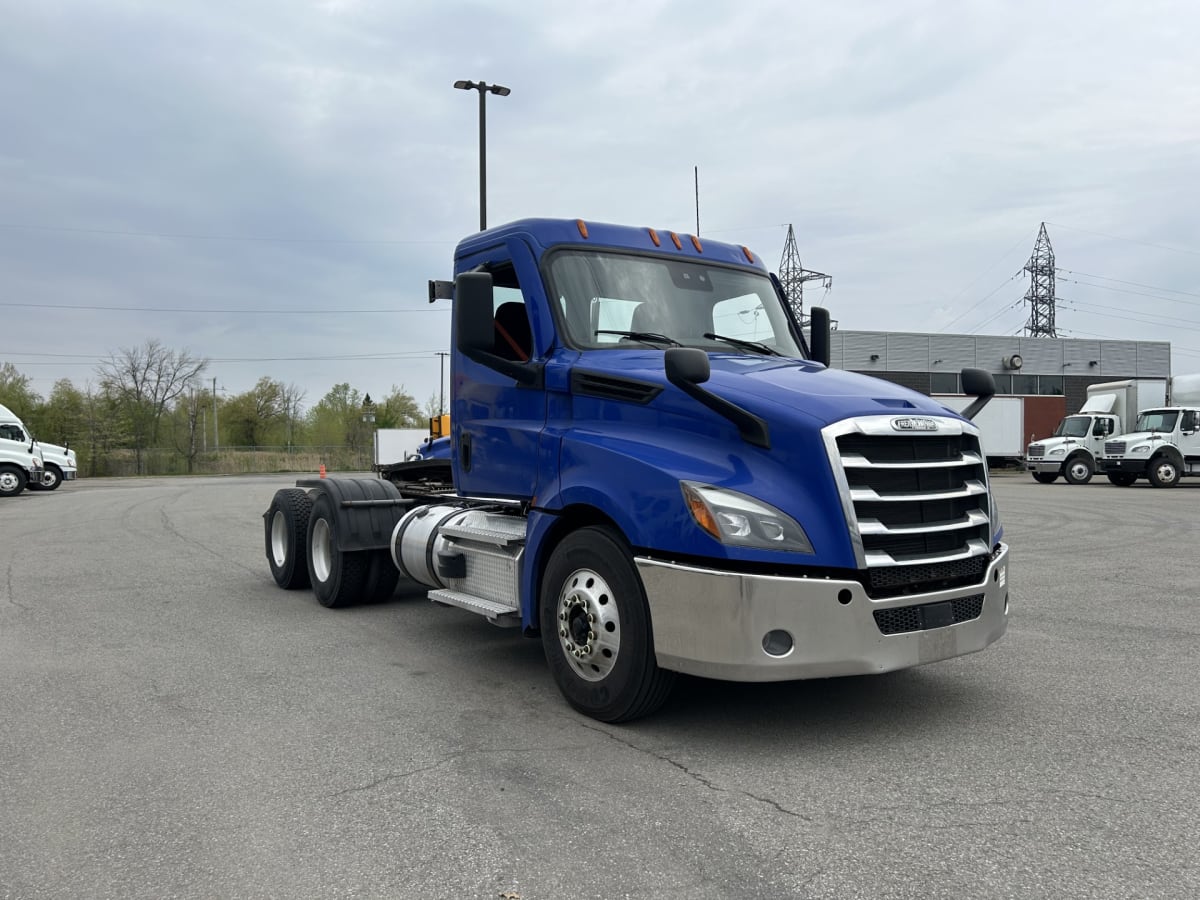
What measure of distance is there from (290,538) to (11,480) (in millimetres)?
25059

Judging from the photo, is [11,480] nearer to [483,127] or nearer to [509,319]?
[483,127]

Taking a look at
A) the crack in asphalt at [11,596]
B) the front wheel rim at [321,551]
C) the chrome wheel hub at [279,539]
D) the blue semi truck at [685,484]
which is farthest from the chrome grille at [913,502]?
the crack in asphalt at [11,596]

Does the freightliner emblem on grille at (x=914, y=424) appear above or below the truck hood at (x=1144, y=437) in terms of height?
above

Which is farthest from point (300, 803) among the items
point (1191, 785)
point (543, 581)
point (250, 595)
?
point (250, 595)

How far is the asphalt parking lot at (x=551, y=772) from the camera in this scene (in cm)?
308

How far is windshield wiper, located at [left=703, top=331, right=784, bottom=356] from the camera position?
5.57m

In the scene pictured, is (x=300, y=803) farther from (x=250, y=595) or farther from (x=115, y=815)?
(x=250, y=595)

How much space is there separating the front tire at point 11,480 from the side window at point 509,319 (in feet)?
93.8

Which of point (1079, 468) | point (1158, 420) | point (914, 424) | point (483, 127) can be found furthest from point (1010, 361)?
point (914, 424)

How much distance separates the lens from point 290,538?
878 centimetres

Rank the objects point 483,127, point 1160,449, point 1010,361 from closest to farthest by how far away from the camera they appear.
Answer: point 483,127
point 1160,449
point 1010,361

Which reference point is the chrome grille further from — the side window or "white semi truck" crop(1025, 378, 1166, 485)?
"white semi truck" crop(1025, 378, 1166, 485)

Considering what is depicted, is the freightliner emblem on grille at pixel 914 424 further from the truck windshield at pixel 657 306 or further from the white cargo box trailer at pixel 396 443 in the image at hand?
the white cargo box trailer at pixel 396 443

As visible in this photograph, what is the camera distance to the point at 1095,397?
112ft
